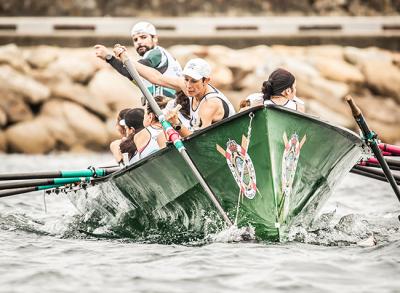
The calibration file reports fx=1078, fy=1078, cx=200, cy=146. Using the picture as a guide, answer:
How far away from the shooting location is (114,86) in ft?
82.3

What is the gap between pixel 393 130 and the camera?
24.6 metres

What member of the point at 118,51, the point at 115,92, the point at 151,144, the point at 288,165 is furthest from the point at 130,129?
the point at 115,92

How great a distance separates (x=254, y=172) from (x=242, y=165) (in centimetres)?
12

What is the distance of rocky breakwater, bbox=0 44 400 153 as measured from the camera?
80.8ft

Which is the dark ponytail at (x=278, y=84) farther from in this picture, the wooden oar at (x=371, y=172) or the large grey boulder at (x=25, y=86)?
the large grey boulder at (x=25, y=86)

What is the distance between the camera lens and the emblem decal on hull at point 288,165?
30.7 ft

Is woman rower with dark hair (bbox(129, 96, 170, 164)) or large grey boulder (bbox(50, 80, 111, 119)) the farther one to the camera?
large grey boulder (bbox(50, 80, 111, 119))

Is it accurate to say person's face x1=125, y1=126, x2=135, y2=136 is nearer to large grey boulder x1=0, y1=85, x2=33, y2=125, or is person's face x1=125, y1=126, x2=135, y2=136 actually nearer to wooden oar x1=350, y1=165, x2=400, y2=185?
wooden oar x1=350, y1=165, x2=400, y2=185

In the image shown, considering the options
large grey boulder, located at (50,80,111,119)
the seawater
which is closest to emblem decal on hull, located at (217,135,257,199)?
the seawater

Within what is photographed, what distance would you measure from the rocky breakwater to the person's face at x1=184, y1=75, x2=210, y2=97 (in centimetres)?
1431

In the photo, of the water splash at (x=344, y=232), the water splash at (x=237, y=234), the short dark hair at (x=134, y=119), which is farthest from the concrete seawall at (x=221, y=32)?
the water splash at (x=237, y=234)

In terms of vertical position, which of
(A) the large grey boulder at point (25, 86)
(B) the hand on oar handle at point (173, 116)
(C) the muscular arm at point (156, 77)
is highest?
(A) the large grey boulder at point (25, 86)

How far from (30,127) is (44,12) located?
484cm

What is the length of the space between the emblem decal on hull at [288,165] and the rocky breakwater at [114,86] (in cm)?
1495
